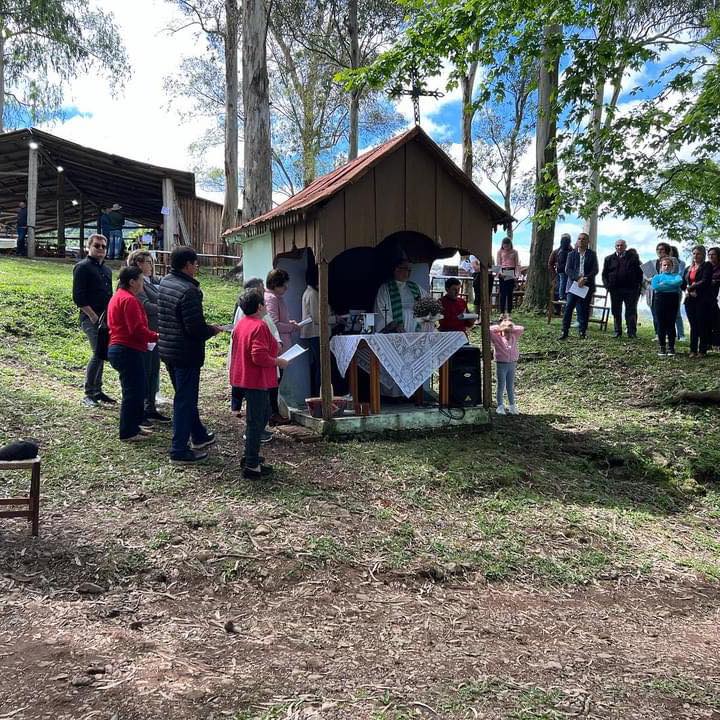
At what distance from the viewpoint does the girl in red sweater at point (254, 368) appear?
207 inches

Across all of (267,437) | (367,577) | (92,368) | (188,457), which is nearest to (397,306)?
(267,437)

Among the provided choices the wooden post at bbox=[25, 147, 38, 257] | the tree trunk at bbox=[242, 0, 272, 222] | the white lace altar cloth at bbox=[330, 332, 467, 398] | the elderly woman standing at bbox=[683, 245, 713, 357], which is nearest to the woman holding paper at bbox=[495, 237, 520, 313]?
the elderly woman standing at bbox=[683, 245, 713, 357]

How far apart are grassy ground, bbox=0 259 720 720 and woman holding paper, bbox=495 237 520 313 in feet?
24.0

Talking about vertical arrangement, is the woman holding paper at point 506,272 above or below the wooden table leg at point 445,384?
above

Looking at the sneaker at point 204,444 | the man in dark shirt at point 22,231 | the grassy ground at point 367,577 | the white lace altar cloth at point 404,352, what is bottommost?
the grassy ground at point 367,577

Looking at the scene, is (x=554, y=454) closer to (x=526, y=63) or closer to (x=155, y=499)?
(x=155, y=499)

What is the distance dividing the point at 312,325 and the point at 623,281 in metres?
7.24

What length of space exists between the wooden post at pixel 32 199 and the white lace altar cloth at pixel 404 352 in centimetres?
1444

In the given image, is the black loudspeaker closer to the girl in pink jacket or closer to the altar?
the altar

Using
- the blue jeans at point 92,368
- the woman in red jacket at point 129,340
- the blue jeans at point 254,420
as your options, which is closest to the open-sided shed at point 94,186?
the blue jeans at point 92,368

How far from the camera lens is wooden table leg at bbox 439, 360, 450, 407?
25.1 feet

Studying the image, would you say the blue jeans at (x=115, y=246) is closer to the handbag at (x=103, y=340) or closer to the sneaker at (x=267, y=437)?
the handbag at (x=103, y=340)

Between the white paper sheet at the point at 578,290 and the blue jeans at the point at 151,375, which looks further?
the white paper sheet at the point at 578,290

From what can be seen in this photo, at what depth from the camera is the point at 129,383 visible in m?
6.06
